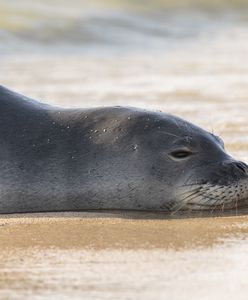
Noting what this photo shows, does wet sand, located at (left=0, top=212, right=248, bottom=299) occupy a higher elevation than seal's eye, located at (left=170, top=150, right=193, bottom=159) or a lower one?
lower

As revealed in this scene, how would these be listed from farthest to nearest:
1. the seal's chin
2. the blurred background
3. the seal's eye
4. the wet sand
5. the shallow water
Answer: the blurred background, the seal's eye, the seal's chin, the shallow water, the wet sand

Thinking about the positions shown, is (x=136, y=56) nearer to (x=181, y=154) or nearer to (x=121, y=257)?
(x=181, y=154)

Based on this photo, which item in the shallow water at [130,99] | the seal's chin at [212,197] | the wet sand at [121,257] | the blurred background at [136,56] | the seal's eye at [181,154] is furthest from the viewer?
the blurred background at [136,56]

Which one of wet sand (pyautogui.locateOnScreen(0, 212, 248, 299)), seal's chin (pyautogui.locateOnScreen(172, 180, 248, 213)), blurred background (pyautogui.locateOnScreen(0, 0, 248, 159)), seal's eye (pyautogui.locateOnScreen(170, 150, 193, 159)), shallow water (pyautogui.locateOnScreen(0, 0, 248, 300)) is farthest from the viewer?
blurred background (pyautogui.locateOnScreen(0, 0, 248, 159))

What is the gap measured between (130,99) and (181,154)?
4.34 meters

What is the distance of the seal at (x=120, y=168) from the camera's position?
18.2 ft

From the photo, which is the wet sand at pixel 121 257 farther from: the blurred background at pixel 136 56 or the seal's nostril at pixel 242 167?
the blurred background at pixel 136 56

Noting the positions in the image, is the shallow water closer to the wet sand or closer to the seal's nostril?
the wet sand

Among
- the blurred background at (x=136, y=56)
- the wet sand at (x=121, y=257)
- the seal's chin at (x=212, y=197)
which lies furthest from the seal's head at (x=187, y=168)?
the blurred background at (x=136, y=56)

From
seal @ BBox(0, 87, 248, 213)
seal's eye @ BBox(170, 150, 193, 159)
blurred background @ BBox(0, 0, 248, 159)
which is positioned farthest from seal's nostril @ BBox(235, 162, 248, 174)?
blurred background @ BBox(0, 0, 248, 159)

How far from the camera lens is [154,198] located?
5629mm

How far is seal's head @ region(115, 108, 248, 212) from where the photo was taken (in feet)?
18.1

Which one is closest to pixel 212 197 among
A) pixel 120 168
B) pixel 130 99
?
pixel 120 168

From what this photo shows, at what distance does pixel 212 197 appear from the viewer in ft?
18.1
